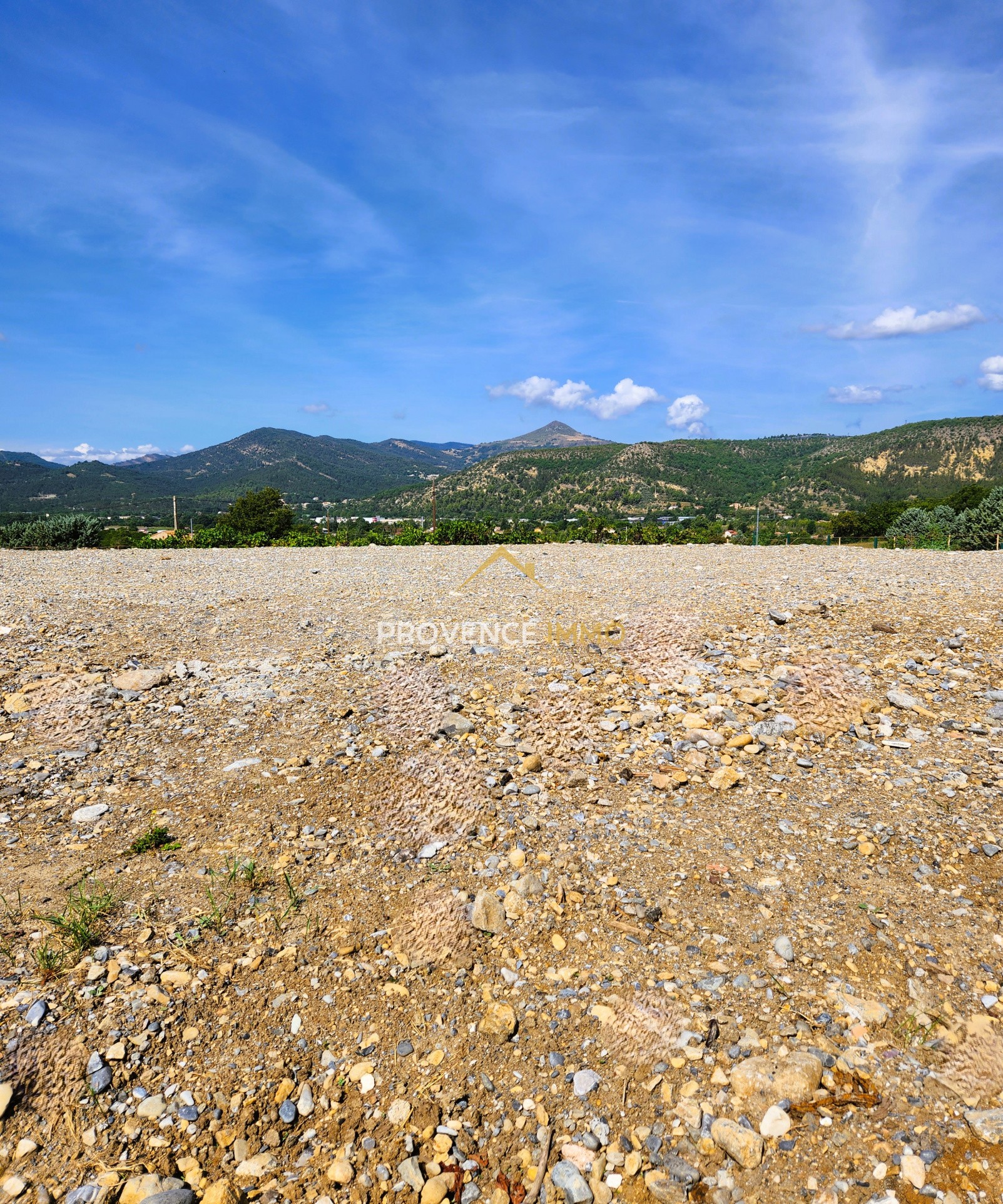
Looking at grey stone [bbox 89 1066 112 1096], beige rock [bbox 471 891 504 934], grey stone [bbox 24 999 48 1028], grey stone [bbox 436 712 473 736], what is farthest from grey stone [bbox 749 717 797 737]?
grey stone [bbox 24 999 48 1028]

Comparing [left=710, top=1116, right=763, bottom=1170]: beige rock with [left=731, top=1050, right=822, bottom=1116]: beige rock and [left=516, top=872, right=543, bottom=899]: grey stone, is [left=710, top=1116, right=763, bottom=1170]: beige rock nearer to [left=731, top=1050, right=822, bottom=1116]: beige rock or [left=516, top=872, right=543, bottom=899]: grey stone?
[left=731, top=1050, right=822, bottom=1116]: beige rock

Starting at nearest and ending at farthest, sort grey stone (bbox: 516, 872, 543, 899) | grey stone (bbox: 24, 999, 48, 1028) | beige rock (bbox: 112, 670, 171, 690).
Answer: grey stone (bbox: 24, 999, 48, 1028)
grey stone (bbox: 516, 872, 543, 899)
beige rock (bbox: 112, 670, 171, 690)

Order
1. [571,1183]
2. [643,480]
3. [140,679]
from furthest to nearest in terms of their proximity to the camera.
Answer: [643,480]
[140,679]
[571,1183]

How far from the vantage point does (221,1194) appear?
235cm

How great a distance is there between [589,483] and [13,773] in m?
111

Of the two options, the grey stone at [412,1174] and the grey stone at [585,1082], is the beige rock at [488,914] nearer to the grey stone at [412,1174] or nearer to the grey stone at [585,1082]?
the grey stone at [585,1082]

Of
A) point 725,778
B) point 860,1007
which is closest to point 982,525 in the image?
point 725,778

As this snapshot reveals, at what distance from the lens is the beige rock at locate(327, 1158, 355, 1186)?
7.95 feet

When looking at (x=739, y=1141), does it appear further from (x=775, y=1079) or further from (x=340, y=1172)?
(x=340, y=1172)

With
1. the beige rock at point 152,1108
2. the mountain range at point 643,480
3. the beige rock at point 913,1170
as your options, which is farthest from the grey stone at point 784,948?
the mountain range at point 643,480

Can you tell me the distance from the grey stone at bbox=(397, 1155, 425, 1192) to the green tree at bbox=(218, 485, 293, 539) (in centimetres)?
3331

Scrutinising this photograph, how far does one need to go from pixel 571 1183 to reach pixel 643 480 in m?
116

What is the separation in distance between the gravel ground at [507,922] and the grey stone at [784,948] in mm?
23

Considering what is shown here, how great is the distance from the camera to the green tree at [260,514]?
114ft
